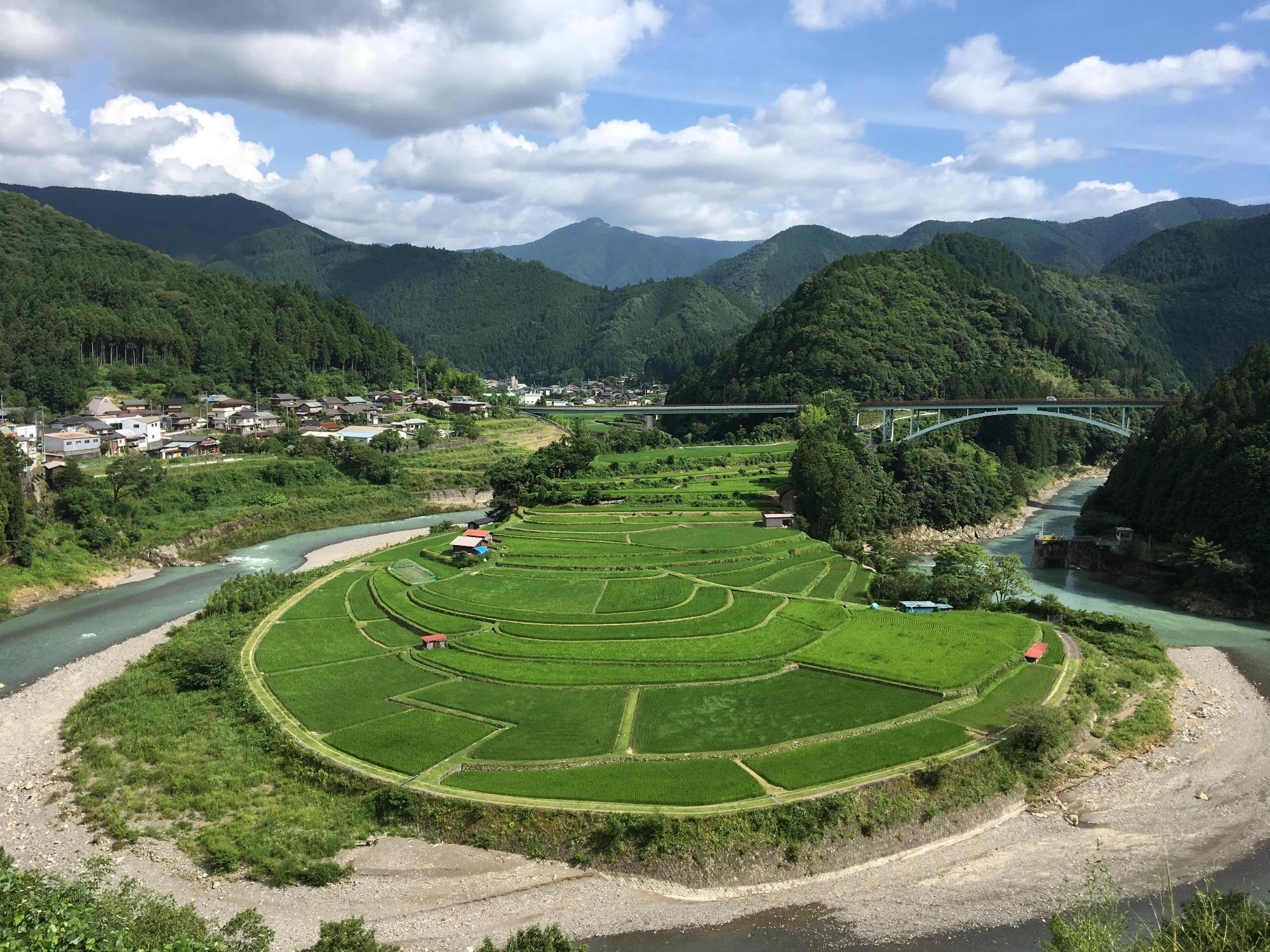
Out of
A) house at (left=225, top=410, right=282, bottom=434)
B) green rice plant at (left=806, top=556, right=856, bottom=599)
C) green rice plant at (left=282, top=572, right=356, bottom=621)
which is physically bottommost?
green rice plant at (left=282, top=572, right=356, bottom=621)

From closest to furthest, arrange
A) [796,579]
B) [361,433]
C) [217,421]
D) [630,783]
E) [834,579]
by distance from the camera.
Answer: [630,783]
[796,579]
[834,579]
[217,421]
[361,433]

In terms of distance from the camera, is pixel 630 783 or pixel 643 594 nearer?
pixel 630 783

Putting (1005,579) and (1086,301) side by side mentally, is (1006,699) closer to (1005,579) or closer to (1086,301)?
(1005,579)

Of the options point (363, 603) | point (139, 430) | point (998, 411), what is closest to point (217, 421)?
point (139, 430)

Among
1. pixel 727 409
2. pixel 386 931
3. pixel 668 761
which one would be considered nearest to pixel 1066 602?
pixel 668 761

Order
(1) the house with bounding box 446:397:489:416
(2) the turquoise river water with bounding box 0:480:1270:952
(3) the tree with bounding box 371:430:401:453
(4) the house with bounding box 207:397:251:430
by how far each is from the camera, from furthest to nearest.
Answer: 1. (1) the house with bounding box 446:397:489:416
2. (4) the house with bounding box 207:397:251:430
3. (3) the tree with bounding box 371:430:401:453
4. (2) the turquoise river water with bounding box 0:480:1270:952

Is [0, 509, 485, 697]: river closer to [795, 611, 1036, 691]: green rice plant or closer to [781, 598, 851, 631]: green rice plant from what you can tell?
[781, 598, 851, 631]: green rice plant

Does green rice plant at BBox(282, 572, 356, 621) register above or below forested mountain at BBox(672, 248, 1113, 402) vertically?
below

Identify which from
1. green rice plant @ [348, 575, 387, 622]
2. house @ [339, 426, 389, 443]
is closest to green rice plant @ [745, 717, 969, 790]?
green rice plant @ [348, 575, 387, 622]
